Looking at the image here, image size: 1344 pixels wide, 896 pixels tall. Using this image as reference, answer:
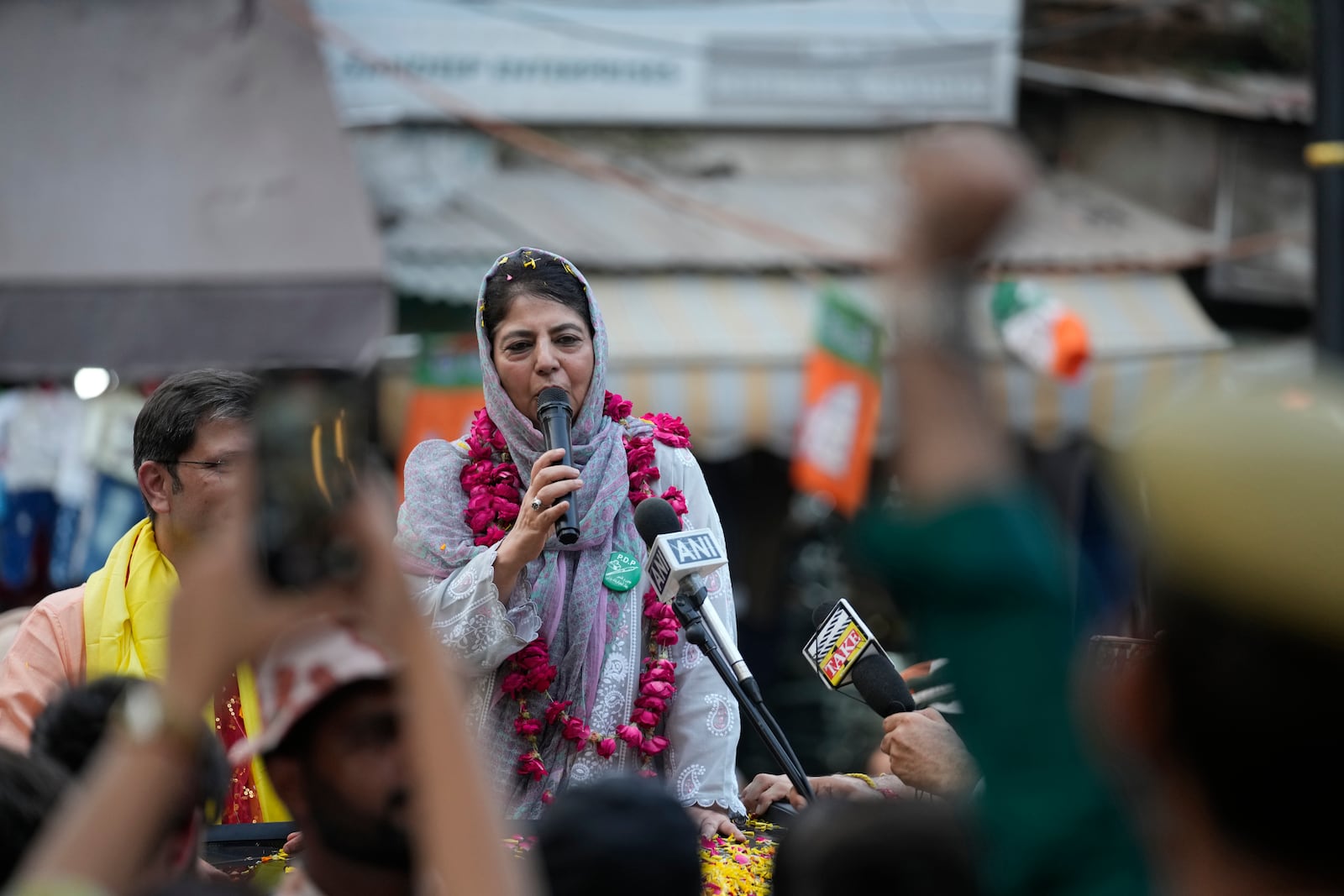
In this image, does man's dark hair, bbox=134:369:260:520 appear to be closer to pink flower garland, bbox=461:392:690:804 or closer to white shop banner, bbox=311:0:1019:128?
pink flower garland, bbox=461:392:690:804

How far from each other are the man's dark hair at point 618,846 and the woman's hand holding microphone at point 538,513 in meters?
1.30

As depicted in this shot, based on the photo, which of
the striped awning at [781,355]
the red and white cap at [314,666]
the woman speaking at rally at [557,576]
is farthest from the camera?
the striped awning at [781,355]

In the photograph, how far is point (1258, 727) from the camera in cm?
125

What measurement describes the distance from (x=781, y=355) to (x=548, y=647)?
590 cm

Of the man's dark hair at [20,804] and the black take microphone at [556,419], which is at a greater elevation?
the black take microphone at [556,419]

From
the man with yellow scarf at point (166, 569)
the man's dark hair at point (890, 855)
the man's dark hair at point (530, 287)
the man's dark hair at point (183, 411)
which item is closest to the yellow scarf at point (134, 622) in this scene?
the man with yellow scarf at point (166, 569)

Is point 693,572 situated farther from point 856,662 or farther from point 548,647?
point 548,647

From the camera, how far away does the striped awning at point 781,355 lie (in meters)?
9.16

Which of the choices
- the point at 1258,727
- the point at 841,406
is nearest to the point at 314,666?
the point at 1258,727

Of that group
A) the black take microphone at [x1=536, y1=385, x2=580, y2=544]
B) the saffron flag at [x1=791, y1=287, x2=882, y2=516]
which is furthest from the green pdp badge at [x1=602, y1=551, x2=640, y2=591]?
the saffron flag at [x1=791, y1=287, x2=882, y2=516]

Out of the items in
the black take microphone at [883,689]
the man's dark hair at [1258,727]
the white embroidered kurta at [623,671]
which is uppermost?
the man's dark hair at [1258,727]

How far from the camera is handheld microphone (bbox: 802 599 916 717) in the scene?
9.27ft

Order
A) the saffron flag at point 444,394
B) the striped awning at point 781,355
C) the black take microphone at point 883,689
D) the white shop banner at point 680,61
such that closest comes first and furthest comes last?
the black take microphone at point 883,689, the saffron flag at point 444,394, the striped awning at point 781,355, the white shop banner at point 680,61

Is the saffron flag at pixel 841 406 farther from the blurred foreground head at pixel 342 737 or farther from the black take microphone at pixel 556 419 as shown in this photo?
the blurred foreground head at pixel 342 737
